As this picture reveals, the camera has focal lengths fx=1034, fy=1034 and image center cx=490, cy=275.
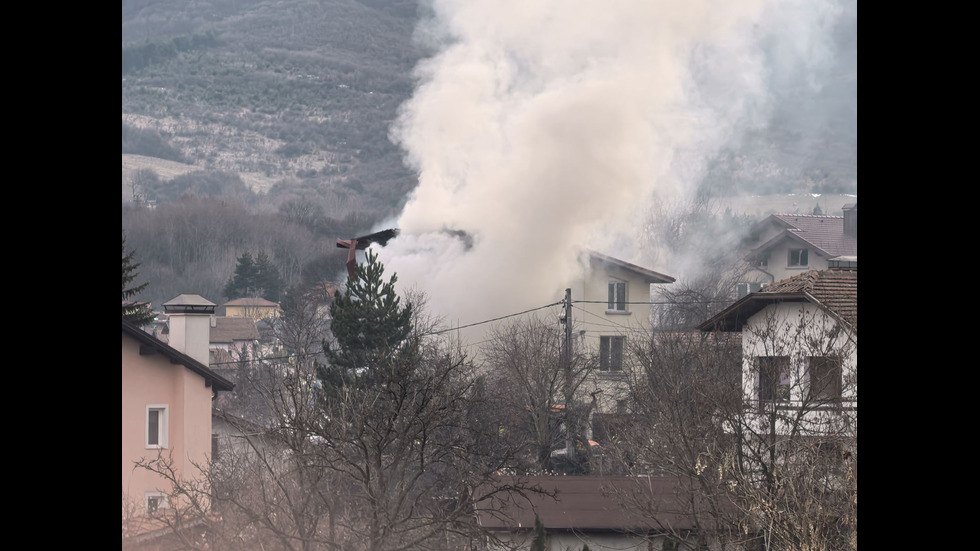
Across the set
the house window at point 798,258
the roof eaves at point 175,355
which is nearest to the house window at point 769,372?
the roof eaves at point 175,355

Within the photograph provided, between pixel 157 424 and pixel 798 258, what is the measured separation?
153ft

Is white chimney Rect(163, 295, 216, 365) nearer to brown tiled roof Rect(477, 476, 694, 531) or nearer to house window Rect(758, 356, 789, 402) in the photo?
brown tiled roof Rect(477, 476, 694, 531)

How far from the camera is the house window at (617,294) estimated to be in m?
49.6

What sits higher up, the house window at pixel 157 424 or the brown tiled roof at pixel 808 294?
the brown tiled roof at pixel 808 294

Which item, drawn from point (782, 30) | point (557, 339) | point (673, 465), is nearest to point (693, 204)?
point (557, 339)

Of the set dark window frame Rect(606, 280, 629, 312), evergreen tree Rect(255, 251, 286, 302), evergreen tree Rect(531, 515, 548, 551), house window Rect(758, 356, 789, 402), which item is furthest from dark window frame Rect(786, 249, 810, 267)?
evergreen tree Rect(531, 515, 548, 551)

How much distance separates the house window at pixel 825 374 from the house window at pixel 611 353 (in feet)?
70.1

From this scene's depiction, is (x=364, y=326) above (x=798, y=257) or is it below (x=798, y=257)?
below

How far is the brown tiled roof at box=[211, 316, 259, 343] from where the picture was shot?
6339cm

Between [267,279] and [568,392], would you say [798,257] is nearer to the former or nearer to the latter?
[568,392]

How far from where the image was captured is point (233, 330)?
66.2 metres

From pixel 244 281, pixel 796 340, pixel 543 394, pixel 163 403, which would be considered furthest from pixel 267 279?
pixel 796 340

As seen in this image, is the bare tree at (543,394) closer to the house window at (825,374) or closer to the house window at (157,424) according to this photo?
the house window at (157,424)
